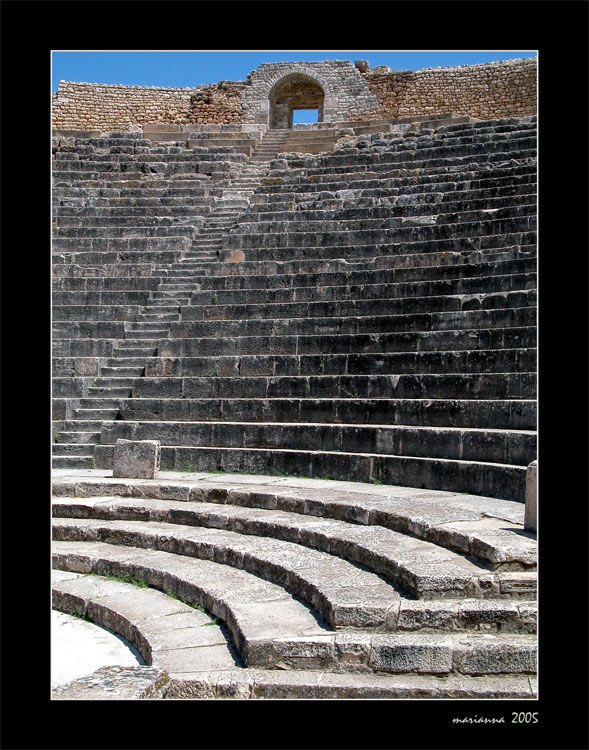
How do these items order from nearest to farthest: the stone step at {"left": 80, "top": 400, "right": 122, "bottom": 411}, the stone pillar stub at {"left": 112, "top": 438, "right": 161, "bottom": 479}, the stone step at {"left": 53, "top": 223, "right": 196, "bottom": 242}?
the stone pillar stub at {"left": 112, "top": 438, "right": 161, "bottom": 479} → the stone step at {"left": 80, "top": 400, "right": 122, "bottom": 411} → the stone step at {"left": 53, "top": 223, "right": 196, "bottom": 242}

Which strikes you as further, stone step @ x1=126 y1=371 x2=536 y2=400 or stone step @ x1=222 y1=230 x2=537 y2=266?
stone step @ x1=222 y1=230 x2=537 y2=266

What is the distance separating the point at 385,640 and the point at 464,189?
9322mm

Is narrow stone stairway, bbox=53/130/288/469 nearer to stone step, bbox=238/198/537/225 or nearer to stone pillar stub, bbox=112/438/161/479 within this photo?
stone step, bbox=238/198/537/225

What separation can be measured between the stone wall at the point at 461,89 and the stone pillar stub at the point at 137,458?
16864mm

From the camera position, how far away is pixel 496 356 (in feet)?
25.1

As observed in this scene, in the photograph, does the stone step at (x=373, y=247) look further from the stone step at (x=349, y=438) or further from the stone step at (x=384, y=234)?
the stone step at (x=349, y=438)

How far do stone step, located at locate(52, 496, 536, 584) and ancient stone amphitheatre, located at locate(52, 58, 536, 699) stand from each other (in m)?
0.02

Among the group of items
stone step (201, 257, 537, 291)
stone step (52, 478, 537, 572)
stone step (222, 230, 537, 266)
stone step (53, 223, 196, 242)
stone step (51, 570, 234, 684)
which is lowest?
stone step (51, 570, 234, 684)

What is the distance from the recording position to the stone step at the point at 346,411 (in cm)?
705

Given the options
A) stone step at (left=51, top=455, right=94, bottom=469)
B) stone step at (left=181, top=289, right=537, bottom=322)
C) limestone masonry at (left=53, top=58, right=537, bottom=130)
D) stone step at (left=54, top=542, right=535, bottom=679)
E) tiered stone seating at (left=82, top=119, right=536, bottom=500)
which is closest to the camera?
stone step at (left=54, top=542, right=535, bottom=679)

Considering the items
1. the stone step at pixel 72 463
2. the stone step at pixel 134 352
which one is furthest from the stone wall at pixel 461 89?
the stone step at pixel 72 463

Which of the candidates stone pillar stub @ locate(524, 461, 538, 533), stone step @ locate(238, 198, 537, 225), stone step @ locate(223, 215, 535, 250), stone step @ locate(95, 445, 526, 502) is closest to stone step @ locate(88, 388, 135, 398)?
stone step @ locate(95, 445, 526, 502)

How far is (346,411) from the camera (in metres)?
8.05

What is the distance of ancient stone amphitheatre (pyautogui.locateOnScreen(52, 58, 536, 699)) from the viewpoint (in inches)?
148
